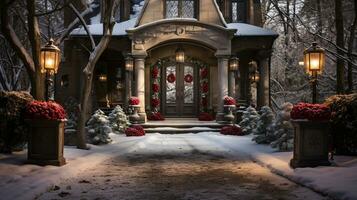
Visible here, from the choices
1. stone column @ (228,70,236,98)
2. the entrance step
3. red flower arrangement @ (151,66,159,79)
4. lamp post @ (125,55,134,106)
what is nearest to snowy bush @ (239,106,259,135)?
the entrance step

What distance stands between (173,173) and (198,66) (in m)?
17.2

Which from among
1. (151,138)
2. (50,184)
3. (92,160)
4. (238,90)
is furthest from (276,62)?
(50,184)

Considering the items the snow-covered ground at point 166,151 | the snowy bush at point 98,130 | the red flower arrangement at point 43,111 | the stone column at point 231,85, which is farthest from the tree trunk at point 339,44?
the red flower arrangement at point 43,111

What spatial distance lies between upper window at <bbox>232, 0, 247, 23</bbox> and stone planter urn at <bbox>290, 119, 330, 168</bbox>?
18.1 m

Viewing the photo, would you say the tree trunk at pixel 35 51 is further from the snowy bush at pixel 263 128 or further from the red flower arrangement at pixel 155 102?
the red flower arrangement at pixel 155 102

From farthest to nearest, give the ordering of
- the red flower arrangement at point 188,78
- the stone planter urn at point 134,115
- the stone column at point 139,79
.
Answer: the red flower arrangement at point 188,78, the stone column at point 139,79, the stone planter urn at point 134,115

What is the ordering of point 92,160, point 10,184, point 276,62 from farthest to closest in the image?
1. point 276,62
2. point 92,160
3. point 10,184

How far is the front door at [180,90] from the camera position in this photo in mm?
25855

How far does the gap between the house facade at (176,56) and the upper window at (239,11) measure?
63 mm

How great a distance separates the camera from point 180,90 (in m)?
25.8

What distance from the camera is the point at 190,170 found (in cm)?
962

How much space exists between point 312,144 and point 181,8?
1661cm

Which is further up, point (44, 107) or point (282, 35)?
point (282, 35)

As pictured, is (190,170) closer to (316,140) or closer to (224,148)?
(316,140)
